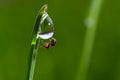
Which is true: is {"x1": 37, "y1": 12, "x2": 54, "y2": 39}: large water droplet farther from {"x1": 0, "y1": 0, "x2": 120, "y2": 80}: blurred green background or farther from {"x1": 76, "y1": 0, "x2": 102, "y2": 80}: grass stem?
{"x1": 0, "y1": 0, "x2": 120, "y2": 80}: blurred green background

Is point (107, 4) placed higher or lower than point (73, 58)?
higher

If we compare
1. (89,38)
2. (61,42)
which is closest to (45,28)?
(89,38)

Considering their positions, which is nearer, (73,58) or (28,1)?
(73,58)

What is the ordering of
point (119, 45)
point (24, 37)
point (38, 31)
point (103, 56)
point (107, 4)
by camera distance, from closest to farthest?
point (38, 31) < point (119, 45) < point (103, 56) < point (24, 37) < point (107, 4)

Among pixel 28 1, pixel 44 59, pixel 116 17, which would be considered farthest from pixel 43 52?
pixel 28 1

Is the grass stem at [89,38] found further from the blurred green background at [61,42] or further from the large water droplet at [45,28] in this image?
the large water droplet at [45,28]

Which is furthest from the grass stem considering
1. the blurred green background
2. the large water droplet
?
the large water droplet

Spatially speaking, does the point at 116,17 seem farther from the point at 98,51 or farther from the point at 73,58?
the point at 73,58
